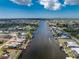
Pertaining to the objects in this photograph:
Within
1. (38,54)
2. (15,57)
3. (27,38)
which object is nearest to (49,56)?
(38,54)

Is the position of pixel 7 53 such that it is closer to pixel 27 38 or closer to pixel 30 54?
pixel 30 54

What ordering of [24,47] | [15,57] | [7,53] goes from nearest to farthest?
[15,57], [7,53], [24,47]

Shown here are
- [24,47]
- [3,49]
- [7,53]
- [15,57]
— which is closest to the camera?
[15,57]

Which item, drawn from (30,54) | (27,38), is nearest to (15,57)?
(30,54)

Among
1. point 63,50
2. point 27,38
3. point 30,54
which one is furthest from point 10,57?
point 27,38

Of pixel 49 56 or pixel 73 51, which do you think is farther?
pixel 73 51

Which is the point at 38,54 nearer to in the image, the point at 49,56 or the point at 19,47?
the point at 49,56

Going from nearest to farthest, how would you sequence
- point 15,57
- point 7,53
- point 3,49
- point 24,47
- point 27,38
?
point 15,57 < point 7,53 < point 3,49 < point 24,47 < point 27,38

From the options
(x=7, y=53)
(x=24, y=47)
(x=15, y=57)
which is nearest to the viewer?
(x=15, y=57)
